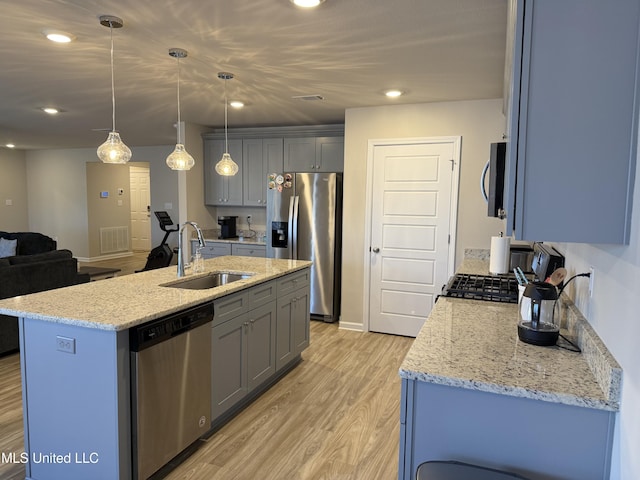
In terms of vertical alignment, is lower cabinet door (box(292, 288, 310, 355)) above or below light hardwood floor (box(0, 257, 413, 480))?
above

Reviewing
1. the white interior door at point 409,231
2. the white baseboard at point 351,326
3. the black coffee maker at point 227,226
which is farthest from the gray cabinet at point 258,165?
the white baseboard at point 351,326

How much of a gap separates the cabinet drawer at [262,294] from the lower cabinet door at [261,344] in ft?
0.13

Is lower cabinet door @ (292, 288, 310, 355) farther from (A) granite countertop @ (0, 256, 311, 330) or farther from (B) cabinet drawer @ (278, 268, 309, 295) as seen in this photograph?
(A) granite countertop @ (0, 256, 311, 330)

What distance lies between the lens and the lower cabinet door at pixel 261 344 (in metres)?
3.01

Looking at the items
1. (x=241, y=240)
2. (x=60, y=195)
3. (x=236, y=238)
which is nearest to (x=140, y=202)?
(x=60, y=195)

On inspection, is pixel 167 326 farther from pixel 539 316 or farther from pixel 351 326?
pixel 351 326

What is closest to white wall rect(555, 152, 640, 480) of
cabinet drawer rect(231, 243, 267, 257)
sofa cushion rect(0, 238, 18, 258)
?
cabinet drawer rect(231, 243, 267, 257)

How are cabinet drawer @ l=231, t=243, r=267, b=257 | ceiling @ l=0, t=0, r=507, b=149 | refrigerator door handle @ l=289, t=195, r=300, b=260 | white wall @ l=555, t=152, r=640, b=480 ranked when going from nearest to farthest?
white wall @ l=555, t=152, r=640, b=480 → ceiling @ l=0, t=0, r=507, b=149 → refrigerator door handle @ l=289, t=195, r=300, b=260 → cabinet drawer @ l=231, t=243, r=267, b=257

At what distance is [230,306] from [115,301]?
67 centimetres

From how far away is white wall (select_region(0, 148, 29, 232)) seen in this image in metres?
9.43

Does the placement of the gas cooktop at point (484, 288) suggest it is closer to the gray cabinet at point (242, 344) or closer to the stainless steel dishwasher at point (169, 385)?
the gray cabinet at point (242, 344)

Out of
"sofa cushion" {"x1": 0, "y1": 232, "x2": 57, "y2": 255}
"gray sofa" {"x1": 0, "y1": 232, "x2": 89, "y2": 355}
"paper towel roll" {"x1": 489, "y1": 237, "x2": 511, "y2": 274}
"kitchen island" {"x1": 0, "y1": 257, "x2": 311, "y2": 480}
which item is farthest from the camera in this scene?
"sofa cushion" {"x1": 0, "y1": 232, "x2": 57, "y2": 255}

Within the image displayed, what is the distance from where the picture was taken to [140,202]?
420 inches

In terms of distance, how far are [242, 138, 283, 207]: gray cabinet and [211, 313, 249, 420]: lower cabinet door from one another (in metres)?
3.29
